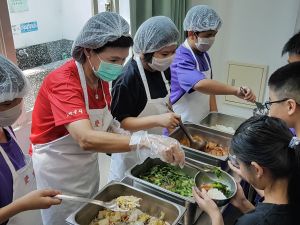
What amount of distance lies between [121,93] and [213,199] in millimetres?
667

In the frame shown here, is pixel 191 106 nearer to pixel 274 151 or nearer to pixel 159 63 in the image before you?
pixel 159 63

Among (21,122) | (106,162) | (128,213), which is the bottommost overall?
(106,162)

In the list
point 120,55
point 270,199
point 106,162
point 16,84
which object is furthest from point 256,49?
point 16,84

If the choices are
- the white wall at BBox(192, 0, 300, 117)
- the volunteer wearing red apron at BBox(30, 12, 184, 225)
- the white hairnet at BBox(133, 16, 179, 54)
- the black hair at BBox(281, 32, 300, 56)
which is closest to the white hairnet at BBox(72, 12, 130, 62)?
the volunteer wearing red apron at BBox(30, 12, 184, 225)

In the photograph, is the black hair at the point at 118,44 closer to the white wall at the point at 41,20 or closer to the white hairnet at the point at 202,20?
the white hairnet at the point at 202,20

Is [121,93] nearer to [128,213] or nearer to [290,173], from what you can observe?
[128,213]

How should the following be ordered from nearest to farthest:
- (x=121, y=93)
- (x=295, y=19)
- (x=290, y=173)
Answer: (x=290, y=173) → (x=121, y=93) → (x=295, y=19)

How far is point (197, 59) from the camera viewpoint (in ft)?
6.45

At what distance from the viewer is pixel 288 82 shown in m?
1.29

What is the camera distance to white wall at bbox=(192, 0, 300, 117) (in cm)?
280

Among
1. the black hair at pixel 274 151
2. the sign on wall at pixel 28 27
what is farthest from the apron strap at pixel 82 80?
the sign on wall at pixel 28 27

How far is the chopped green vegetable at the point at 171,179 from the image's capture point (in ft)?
4.16

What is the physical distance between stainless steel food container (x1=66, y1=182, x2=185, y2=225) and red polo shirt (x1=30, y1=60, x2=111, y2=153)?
0.31 meters

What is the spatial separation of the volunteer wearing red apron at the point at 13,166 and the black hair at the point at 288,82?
1.01 meters
